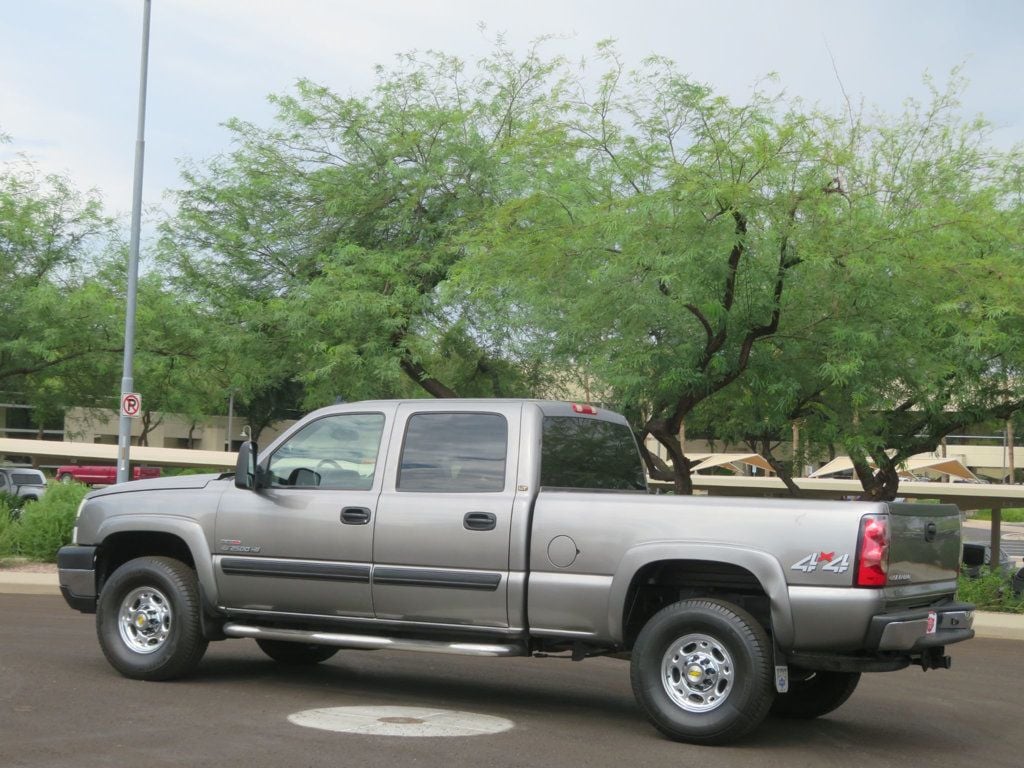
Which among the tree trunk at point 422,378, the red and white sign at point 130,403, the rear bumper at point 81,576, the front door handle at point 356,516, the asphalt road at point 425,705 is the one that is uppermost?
the tree trunk at point 422,378

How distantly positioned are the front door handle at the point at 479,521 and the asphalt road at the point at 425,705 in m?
1.25

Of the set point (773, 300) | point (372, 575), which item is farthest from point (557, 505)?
point (773, 300)

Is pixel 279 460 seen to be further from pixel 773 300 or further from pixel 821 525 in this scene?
pixel 773 300

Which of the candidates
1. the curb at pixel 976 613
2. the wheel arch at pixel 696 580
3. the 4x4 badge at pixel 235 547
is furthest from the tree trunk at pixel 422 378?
the wheel arch at pixel 696 580

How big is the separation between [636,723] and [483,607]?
4.21 feet

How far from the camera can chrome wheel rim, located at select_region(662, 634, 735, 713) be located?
25.1 feet

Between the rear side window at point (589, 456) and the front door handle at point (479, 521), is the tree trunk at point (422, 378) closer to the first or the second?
the rear side window at point (589, 456)

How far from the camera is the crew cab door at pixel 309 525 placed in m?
8.76

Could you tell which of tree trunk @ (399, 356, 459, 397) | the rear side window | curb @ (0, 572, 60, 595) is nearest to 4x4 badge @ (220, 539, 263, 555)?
the rear side window

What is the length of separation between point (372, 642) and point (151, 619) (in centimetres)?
194

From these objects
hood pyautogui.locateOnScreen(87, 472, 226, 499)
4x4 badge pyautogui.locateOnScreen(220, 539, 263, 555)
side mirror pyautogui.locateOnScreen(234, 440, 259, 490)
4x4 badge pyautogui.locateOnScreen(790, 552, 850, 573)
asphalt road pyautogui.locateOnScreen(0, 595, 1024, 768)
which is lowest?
asphalt road pyautogui.locateOnScreen(0, 595, 1024, 768)

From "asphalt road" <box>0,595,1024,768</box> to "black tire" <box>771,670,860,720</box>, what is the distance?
123 mm

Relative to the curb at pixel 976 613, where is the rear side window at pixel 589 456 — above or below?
above

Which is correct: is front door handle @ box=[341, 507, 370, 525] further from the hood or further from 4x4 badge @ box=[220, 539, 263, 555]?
the hood
